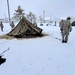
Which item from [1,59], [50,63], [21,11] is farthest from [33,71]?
[21,11]

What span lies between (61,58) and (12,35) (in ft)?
29.6

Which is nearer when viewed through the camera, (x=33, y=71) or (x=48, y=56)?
(x=33, y=71)

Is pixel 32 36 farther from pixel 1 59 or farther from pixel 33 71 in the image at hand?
pixel 33 71

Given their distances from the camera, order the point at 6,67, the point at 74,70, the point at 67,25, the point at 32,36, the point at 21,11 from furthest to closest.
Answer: the point at 21,11 → the point at 32,36 → the point at 67,25 → the point at 6,67 → the point at 74,70

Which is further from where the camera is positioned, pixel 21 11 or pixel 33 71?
pixel 21 11

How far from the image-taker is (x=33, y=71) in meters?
5.78

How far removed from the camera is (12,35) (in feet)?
51.0

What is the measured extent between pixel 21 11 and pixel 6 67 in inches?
2236

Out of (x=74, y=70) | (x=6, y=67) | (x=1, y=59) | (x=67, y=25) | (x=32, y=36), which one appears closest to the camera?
(x=74, y=70)

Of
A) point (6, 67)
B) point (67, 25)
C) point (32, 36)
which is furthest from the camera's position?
point (32, 36)

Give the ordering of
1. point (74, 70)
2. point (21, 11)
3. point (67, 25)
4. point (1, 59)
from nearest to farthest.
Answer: point (74, 70), point (1, 59), point (67, 25), point (21, 11)

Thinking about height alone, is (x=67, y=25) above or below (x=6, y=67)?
above

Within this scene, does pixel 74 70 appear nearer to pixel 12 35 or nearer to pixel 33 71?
pixel 33 71

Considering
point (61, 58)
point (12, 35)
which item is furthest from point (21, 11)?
point (61, 58)
